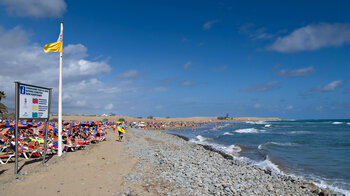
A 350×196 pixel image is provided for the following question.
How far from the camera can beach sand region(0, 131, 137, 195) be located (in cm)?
598

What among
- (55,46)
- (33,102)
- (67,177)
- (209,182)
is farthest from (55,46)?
(209,182)

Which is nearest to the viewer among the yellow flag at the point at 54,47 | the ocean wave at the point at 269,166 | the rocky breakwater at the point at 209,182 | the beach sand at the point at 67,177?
the beach sand at the point at 67,177

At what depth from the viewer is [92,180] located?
6.95m

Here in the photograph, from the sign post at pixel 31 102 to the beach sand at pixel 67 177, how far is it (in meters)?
0.82

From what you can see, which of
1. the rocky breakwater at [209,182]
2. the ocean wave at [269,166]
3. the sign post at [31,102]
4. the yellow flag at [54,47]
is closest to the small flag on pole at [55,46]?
the yellow flag at [54,47]

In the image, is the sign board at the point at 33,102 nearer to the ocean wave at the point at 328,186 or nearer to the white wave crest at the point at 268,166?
the white wave crest at the point at 268,166

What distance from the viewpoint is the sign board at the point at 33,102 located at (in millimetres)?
7364

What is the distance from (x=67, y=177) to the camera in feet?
23.2

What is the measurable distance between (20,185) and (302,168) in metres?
13.2

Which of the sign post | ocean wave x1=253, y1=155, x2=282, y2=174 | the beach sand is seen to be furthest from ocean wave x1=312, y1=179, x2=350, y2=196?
the sign post

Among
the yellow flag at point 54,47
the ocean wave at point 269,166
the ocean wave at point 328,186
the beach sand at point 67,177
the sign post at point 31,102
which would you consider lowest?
the ocean wave at point 269,166

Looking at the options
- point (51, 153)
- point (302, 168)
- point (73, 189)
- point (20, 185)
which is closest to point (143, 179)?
point (73, 189)

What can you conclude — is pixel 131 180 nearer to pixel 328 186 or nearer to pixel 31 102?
pixel 31 102

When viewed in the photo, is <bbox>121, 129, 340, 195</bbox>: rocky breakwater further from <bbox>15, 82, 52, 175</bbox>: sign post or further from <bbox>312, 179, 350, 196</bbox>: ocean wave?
<bbox>15, 82, 52, 175</bbox>: sign post
